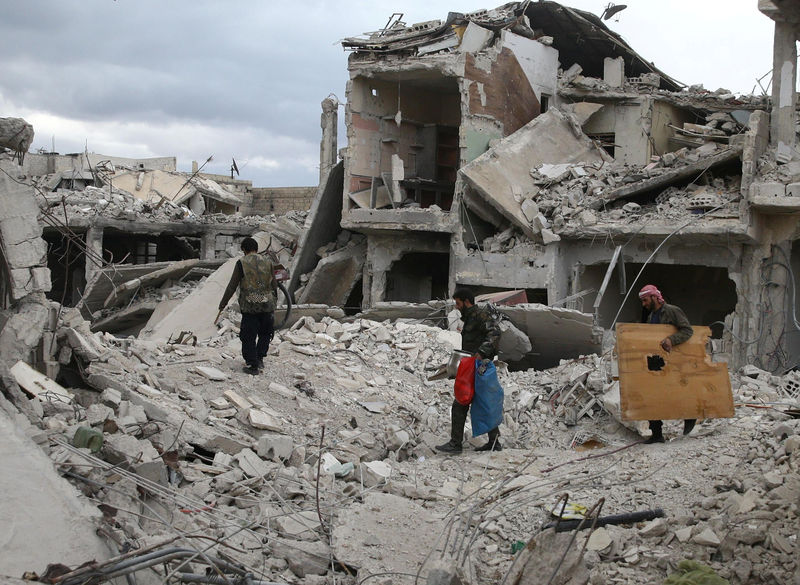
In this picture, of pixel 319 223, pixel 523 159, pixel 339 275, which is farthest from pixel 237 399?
pixel 319 223

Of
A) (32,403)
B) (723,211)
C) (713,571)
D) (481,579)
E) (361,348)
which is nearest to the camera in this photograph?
(713,571)

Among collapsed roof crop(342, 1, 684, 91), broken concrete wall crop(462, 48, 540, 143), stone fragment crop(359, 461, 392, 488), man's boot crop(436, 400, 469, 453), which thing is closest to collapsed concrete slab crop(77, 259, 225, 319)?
collapsed roof crop(342, 1, 684, 91)

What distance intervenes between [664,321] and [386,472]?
267cm

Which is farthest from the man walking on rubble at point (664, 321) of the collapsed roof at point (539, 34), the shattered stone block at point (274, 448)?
the collapsed roof at point (539, 34)

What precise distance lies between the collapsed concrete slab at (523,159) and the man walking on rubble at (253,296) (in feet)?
25.9

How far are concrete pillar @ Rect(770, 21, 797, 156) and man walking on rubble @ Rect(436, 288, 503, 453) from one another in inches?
356

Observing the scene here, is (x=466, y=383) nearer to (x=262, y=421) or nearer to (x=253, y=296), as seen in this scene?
(x=262, y=421)

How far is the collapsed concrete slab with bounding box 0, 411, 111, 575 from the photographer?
385cm

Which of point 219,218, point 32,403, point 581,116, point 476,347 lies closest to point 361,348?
point 476,347

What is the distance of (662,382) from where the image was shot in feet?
22.7

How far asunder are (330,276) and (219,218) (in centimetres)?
778

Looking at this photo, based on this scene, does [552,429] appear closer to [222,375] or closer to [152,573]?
[222,375]

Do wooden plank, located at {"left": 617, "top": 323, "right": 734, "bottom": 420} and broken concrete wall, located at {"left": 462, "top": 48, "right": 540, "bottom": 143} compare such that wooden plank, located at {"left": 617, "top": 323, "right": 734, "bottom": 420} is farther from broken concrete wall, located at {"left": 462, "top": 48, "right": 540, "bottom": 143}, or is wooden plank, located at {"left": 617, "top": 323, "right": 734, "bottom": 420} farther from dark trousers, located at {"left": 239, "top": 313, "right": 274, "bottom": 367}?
broken concrete wall, located at {"left": 462, "top": 48, "right": 540, "bottom": 143}

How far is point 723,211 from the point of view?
45.3 feet
